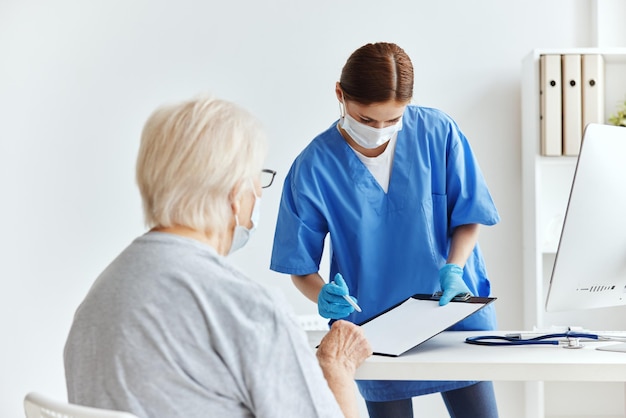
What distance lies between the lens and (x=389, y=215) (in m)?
1.93

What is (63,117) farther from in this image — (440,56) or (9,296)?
(440,56)

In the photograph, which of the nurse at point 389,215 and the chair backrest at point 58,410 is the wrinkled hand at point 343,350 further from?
the chair backrest at point 58,410

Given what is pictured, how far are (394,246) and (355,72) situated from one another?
1.31 feet

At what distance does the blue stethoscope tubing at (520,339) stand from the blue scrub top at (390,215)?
19 centimetres

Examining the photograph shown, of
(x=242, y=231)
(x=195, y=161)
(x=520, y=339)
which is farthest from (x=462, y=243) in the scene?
(x=195, y=161)

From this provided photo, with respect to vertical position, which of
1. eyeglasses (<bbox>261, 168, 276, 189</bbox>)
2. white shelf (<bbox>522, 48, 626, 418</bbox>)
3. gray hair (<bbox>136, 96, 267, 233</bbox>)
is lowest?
white shelf (<bbox>522, 48, 626, 418</bbox>)

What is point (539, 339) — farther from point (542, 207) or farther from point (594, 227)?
point (542, 207)

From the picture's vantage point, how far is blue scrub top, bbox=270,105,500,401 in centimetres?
191

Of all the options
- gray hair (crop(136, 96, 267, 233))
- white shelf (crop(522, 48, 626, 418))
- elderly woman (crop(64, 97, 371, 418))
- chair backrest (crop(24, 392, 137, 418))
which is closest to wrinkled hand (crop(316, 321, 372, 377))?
elderly woman (crop(64, 97, 371, 418))

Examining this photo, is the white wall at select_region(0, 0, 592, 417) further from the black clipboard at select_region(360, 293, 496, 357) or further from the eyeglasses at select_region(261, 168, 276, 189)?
the eyeglasses at select_region(261, 168, 276, 189)

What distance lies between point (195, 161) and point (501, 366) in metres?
0.69

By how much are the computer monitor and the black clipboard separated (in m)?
0.15

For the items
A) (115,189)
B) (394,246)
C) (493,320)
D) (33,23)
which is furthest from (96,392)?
(33,23)

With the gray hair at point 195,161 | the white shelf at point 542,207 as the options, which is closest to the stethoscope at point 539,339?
the gray hair at point 195,161
